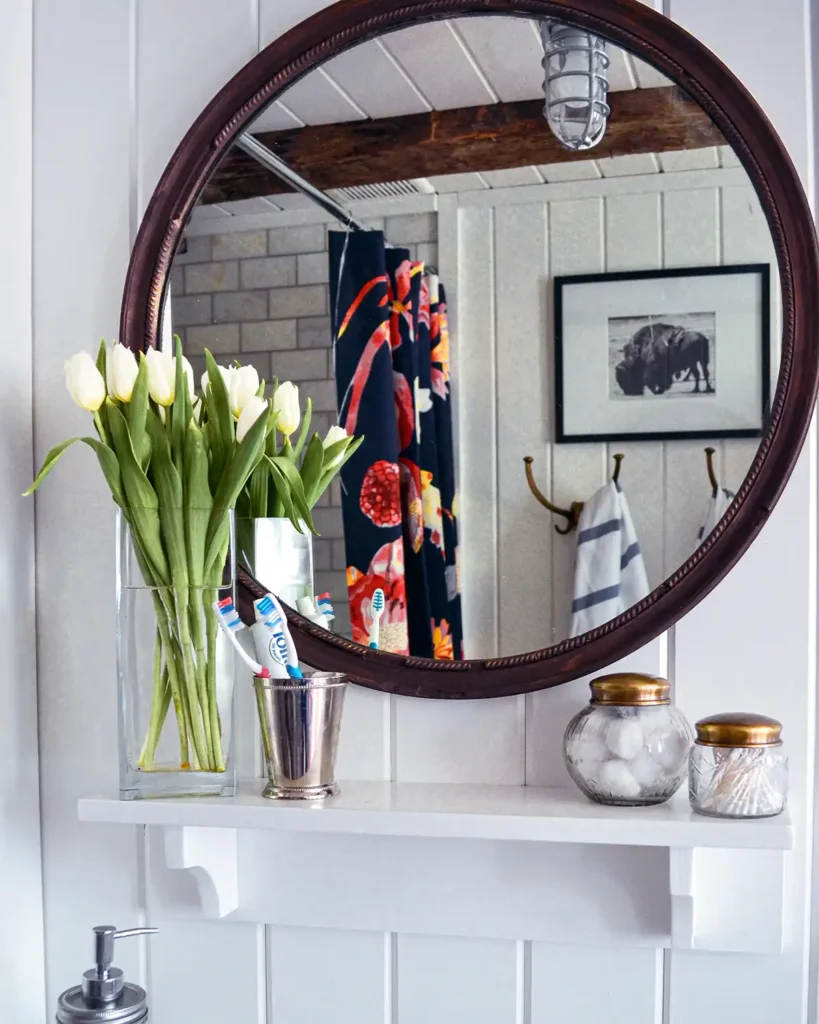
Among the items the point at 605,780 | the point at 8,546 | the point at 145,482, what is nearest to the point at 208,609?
the point at 145,482

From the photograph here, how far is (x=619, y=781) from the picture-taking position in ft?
3.11

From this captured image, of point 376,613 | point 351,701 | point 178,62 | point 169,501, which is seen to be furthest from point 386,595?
point 178,62

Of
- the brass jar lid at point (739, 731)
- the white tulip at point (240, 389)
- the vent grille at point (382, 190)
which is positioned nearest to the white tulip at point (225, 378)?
the white tulip at point (240, 389)

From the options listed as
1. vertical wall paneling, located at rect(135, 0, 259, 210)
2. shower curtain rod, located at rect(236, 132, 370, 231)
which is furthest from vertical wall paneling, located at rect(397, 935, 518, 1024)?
vertical wall paneling, located at rect(135, 0, 259, 210)

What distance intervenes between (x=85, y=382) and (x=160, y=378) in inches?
2.6

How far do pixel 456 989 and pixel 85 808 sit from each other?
1.30 ft

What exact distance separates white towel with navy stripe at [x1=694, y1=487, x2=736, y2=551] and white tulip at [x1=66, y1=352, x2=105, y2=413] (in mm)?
557

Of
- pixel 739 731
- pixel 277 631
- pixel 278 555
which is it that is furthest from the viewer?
pixel 278 555

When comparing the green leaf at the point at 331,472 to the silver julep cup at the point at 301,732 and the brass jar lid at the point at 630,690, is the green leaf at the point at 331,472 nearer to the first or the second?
the silver julep cup at the point at 301,732

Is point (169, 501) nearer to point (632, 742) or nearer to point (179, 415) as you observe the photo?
point (179, 415)

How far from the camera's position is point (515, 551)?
1.05 m

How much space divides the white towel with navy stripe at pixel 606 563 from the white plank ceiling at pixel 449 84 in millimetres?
301

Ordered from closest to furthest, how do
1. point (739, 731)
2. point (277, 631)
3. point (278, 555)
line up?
point (739, 731) → point (277, 631) → point (278, 555)

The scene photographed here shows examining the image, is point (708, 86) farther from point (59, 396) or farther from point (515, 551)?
point (59, 396)
